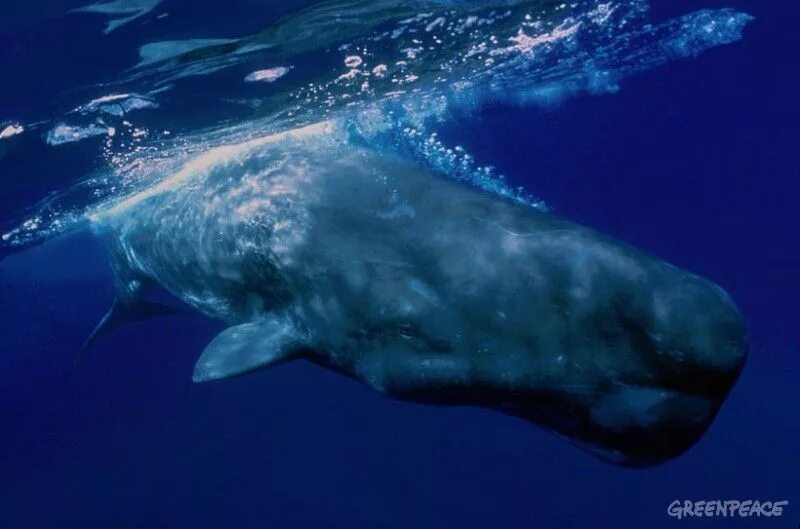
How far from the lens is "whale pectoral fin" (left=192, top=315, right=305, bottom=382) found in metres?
5.62

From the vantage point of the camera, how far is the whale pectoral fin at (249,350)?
5.62m

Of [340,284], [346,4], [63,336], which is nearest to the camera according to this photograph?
[340,284]

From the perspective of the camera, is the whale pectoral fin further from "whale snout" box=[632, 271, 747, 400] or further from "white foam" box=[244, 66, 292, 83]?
"white foam" box=[244, 66, 292, 83]

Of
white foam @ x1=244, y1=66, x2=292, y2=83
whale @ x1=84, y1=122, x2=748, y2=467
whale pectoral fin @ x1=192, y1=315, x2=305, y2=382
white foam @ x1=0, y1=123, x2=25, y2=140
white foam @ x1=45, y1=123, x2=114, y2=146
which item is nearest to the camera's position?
whale @ x1=84, y1=122, x2=748, y2=467

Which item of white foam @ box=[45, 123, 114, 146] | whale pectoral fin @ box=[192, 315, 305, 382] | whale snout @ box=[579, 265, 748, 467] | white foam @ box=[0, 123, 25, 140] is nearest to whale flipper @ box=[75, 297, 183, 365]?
white foam @ box=[45, 123, 114, 146]

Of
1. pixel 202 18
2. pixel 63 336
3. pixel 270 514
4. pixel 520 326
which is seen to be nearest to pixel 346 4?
pixel 202 18

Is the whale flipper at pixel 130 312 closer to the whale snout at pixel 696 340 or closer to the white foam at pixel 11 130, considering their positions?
the white foam at pixel 11 130

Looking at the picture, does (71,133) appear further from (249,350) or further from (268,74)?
(249,350)

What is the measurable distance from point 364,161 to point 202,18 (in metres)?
4.54

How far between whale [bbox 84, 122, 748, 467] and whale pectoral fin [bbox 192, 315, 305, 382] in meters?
0.02

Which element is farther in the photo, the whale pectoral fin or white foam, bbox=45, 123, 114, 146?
white foam, bbox=45, 123, 114, 146

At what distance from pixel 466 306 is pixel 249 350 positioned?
2.27m

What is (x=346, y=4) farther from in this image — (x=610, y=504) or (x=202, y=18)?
(x=610, y=504)

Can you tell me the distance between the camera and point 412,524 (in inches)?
1555
